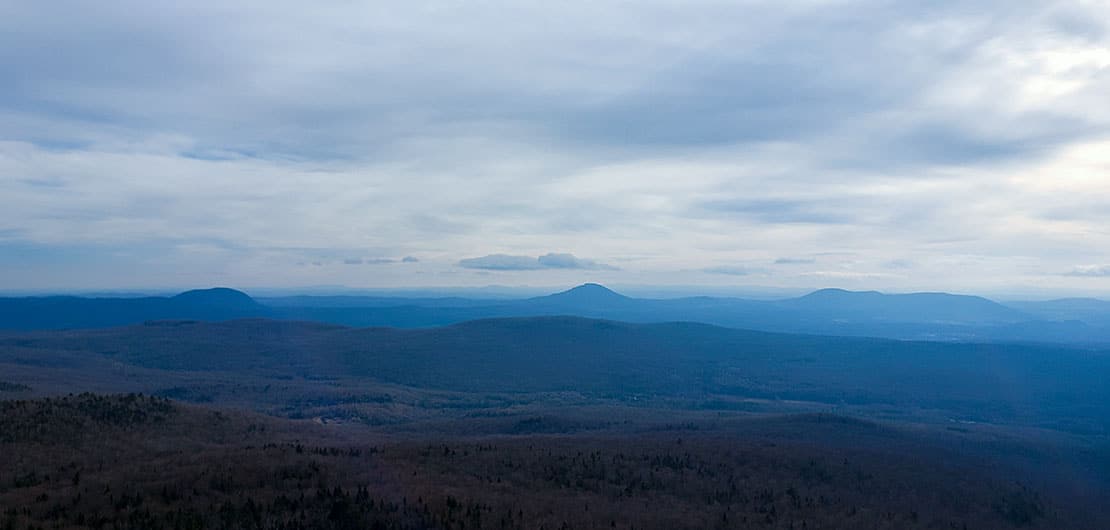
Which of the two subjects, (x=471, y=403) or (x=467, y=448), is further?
(x=471, y=403)

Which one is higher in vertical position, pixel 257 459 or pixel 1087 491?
pixel 257 459

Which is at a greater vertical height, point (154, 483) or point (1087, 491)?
point (154, 483)

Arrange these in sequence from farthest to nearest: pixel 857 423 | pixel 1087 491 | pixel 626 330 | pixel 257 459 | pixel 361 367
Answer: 1. pixel 626 330
2. pixel 361 367
3. pixel 857 423
4. pixel 1087 491
5. pixel 257 459

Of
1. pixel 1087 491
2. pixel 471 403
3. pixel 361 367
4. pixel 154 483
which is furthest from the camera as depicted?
pixel 361 367

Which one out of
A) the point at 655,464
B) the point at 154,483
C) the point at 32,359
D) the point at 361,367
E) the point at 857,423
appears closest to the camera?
the point at 154,483

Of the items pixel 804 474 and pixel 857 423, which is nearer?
pixel 804 474

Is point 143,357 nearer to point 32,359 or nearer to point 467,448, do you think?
point 32,359

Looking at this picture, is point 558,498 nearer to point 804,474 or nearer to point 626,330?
point 804,474

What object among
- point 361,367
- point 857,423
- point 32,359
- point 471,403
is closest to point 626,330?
point 361,367

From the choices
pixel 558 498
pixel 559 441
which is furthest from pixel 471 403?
pixel 558 498
